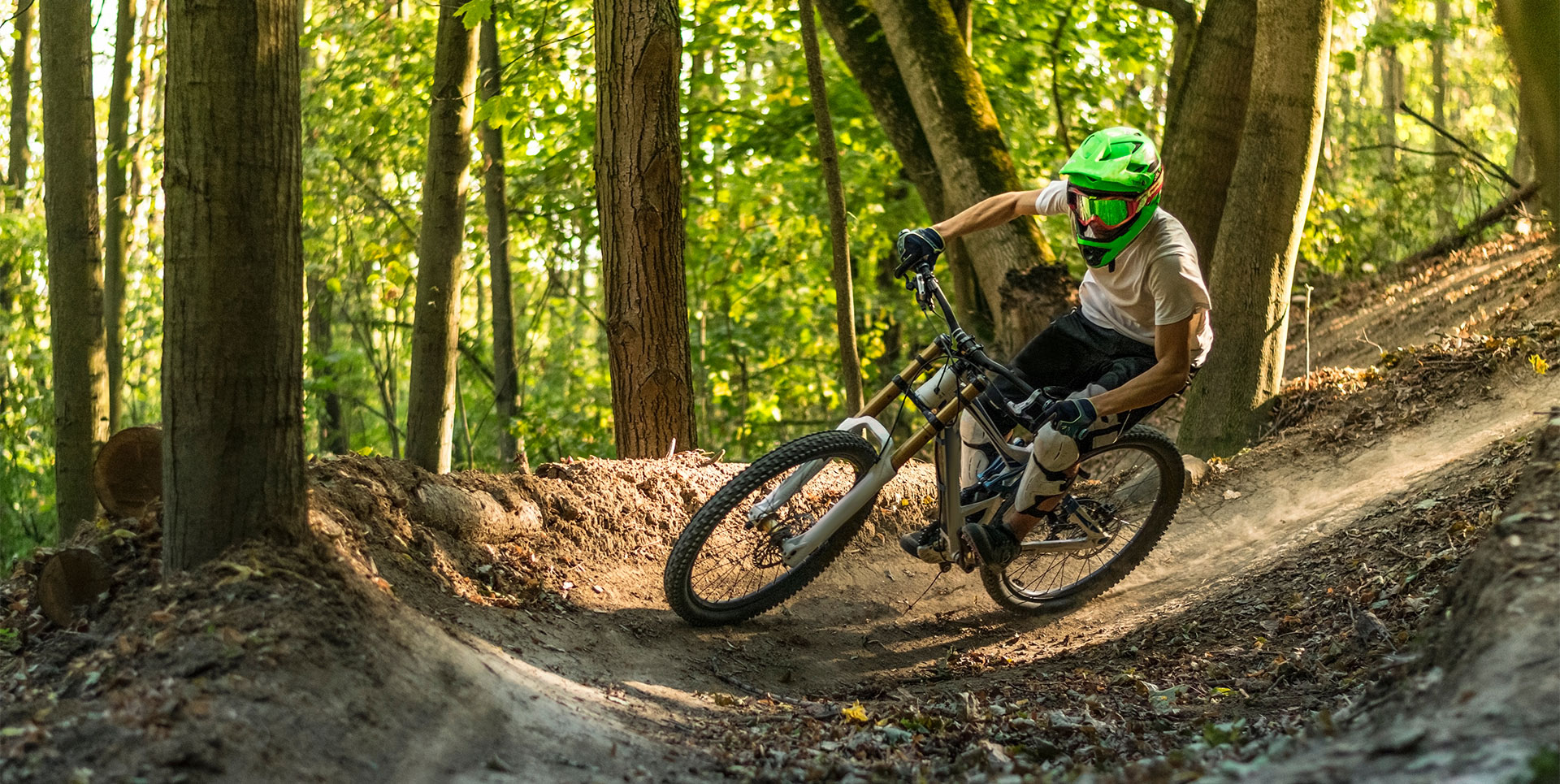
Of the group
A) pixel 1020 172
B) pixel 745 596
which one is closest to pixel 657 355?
pixel 745 596

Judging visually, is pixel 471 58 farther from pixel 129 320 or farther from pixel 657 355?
pixel 129 320

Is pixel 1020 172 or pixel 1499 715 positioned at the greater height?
pixel 1020 172

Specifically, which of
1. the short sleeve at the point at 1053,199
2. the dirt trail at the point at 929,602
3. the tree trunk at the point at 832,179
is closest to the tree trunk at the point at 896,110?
the tree trunk at the point at 832,179

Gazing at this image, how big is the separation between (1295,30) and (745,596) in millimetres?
5386

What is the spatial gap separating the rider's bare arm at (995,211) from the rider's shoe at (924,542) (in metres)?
1.49

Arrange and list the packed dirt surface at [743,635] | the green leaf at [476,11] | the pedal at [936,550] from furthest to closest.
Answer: the green leaf at [476,11]
the pedal at [936,550]
the packed dirt surface at [743,635]

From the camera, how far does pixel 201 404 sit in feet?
11.4

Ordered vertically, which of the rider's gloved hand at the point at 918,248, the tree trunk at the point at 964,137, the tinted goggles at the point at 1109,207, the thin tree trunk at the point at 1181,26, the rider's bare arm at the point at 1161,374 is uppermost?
the thin tree trunk at the point at 1181,26

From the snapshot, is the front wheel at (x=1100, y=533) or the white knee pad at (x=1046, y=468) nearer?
the white knee pad at (x=1046, y=468)

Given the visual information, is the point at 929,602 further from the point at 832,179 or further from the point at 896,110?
the point at 896,110

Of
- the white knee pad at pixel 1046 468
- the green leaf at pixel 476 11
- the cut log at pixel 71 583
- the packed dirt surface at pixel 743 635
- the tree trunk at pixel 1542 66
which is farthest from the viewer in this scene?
the green leaf at pixel 476 11

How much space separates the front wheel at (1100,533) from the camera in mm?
5840

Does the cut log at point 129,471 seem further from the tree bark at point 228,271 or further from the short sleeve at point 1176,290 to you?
the short sleeve at point 1176,290

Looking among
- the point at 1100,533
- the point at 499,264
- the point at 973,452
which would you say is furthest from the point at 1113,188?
the point at 499,264
